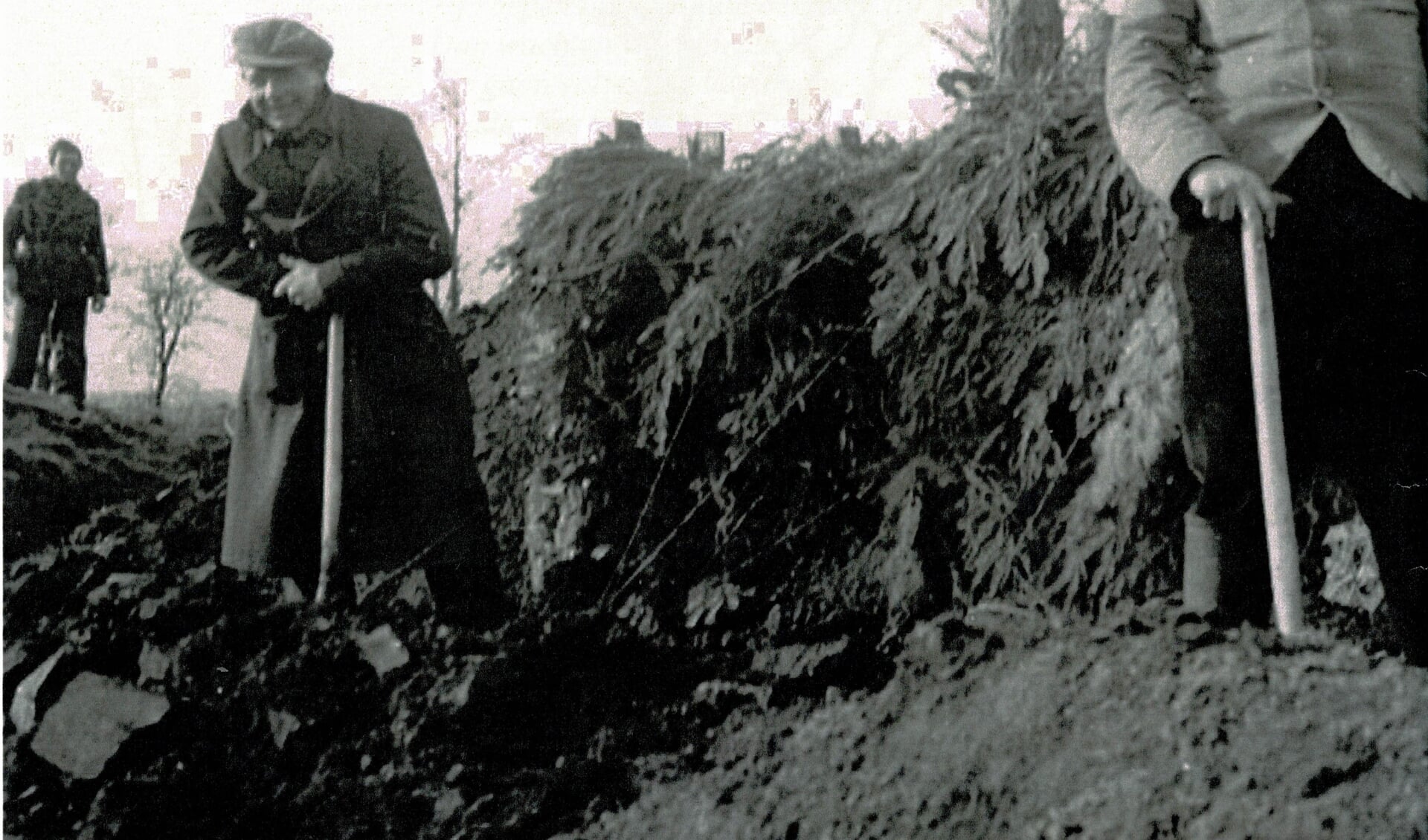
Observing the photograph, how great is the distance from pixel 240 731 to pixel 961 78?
7.35ft

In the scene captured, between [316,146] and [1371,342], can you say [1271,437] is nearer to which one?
[1371,342]

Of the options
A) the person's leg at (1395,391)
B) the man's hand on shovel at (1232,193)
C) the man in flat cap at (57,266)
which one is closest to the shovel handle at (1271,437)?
the man's hand on shovel at (1232,193)

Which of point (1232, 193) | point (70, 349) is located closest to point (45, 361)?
point (70, 349)

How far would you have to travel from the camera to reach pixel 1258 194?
6.11 ft

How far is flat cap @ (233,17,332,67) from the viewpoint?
97.5 inches

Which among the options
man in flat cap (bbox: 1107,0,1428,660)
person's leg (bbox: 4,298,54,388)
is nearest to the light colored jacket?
man in flat cap (bbox: 1107,0,1428,660)

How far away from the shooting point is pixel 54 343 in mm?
3146

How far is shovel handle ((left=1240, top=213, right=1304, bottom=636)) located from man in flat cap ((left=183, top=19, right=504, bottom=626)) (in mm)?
1729

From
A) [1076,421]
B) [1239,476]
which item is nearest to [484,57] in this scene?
[1076,421]

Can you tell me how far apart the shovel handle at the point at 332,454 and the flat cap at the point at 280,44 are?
1.92ft

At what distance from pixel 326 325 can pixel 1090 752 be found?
1904 mm

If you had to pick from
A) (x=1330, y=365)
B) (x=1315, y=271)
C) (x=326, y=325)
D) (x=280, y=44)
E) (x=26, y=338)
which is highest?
(x=280, y=44)

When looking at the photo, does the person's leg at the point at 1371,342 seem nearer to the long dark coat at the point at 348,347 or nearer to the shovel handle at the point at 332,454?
the long dark coat at the point at 348,347

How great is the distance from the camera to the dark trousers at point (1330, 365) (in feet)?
6.19
